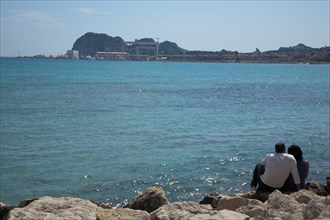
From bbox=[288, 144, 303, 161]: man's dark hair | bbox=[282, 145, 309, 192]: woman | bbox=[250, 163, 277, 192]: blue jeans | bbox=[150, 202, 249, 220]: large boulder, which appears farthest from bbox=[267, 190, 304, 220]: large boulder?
bbox=[288, 144, 303, 161]: man's dark hair

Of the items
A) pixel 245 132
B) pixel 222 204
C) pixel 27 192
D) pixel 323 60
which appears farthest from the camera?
pixel 323 60

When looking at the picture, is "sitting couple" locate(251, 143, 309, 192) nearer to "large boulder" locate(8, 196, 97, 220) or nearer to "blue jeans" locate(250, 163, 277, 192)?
"blue jeans" locate(250, 163, 277, 192)

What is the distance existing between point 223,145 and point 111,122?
819 centimetres

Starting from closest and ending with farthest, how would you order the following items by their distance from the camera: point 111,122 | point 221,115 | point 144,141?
point 144,141 → point 111,122 → point 221,115

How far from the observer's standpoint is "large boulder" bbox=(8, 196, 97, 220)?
469 centimetres

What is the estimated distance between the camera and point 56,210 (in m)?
4.92

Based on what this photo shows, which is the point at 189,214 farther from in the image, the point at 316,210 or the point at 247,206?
the point at 316,210

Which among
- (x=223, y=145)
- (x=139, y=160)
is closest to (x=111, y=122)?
(x=223, y=145)

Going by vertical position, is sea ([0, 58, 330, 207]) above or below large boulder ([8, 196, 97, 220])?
below

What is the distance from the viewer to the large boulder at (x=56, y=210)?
15.4 ft

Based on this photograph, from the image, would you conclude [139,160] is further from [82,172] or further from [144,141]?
[144,141]

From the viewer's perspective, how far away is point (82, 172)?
13.2 metres

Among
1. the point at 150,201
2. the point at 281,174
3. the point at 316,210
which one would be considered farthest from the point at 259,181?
the point at 316,210

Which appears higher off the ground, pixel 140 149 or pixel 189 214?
pixel 189 214
